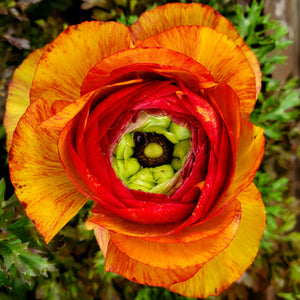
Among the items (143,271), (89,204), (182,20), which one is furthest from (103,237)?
(182,20)

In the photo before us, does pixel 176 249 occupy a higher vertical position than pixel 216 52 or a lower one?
lower

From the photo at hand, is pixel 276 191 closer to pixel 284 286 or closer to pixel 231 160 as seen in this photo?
pixel 284 286

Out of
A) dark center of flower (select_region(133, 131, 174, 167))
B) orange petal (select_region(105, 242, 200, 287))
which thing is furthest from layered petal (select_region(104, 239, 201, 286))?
dark center of flower (select_region(133, 131, 174, 167))

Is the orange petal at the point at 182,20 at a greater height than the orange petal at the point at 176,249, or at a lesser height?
greater

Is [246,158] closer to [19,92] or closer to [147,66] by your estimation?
[147,66]

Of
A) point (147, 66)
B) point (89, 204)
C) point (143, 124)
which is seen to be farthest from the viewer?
point (89, 204)

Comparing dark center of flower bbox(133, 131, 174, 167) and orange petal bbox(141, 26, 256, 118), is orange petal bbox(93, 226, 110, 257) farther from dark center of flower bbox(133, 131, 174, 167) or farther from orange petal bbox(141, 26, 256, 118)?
orange petal bbox(141, 26, 256, 118)

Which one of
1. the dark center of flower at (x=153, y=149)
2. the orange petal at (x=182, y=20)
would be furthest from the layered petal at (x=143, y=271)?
the orange petal at (x=182, y=20)

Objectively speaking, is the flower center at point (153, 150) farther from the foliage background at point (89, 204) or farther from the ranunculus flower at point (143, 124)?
the foliage background at point (89, 204)
